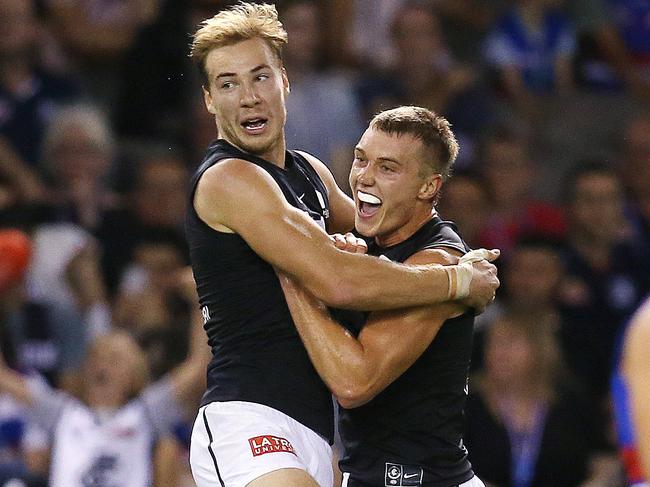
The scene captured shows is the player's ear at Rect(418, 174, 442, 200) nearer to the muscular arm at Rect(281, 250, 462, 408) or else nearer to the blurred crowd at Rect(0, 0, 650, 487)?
the muscular arm at Rect(281, 250, 462, 408)

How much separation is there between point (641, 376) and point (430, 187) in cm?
189

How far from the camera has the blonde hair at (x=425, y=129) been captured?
4.65 metres

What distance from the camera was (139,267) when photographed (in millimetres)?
8195

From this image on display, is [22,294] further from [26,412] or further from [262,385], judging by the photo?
[262,385]

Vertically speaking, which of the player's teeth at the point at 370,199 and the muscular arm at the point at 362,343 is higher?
the player's teeth at the point at 370,199

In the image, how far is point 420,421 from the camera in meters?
4.52

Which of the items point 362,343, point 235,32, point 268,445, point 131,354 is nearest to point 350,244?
point 362,343

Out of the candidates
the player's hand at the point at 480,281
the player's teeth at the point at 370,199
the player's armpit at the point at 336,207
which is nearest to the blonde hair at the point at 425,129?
the player's teeth at the point at 370,199

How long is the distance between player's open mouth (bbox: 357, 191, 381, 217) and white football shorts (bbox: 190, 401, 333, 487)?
74cm

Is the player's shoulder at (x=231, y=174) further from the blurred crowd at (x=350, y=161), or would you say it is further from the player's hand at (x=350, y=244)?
the blurred crowd at (x=350, y=161)

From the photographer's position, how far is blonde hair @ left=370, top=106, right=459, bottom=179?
4.65 metres

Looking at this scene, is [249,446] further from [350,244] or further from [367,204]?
[367,204]

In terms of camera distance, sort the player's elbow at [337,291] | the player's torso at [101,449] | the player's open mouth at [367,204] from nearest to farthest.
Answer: the player's elbow at [337,291] < the player's open mouth at [367,204] < the player's torso at [101,449]

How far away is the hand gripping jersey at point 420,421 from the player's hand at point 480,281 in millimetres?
71
